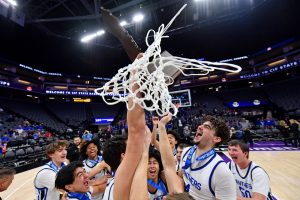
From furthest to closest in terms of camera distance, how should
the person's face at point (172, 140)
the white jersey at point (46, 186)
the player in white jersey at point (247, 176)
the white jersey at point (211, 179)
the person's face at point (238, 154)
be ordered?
the person's face at point (172, 140), the person's face at point (238, 154), the white jersey at point (46, 186), the player in white jersey at point (247, 176), the white jersey at point (211, 179)

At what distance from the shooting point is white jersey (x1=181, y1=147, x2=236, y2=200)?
177 centimetres

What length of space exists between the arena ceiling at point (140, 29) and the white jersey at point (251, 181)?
1371 centimetres

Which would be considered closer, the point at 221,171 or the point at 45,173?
the point at 221,171

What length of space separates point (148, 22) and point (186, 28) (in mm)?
3758

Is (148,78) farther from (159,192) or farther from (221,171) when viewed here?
(159,192)

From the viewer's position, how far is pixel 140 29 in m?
20.0

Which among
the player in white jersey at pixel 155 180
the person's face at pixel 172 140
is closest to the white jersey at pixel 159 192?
the player in white jersey at pixel 155 180

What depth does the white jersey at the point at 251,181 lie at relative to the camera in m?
2.49

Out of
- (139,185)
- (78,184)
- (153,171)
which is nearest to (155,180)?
(153,171)

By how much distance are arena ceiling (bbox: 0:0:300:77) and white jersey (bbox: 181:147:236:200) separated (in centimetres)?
1409

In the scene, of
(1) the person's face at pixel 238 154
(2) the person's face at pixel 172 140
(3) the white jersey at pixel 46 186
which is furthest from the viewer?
(2) the person's face at pixel 172 140

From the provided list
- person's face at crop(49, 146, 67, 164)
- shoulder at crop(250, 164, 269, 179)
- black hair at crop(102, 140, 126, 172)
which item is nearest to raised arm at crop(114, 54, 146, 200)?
black hair at crop(102, 140, 126, 172)

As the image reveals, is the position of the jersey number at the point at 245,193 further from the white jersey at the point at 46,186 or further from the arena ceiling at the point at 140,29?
the arena ceiling at the point at 140,29

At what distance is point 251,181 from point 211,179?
121cm
